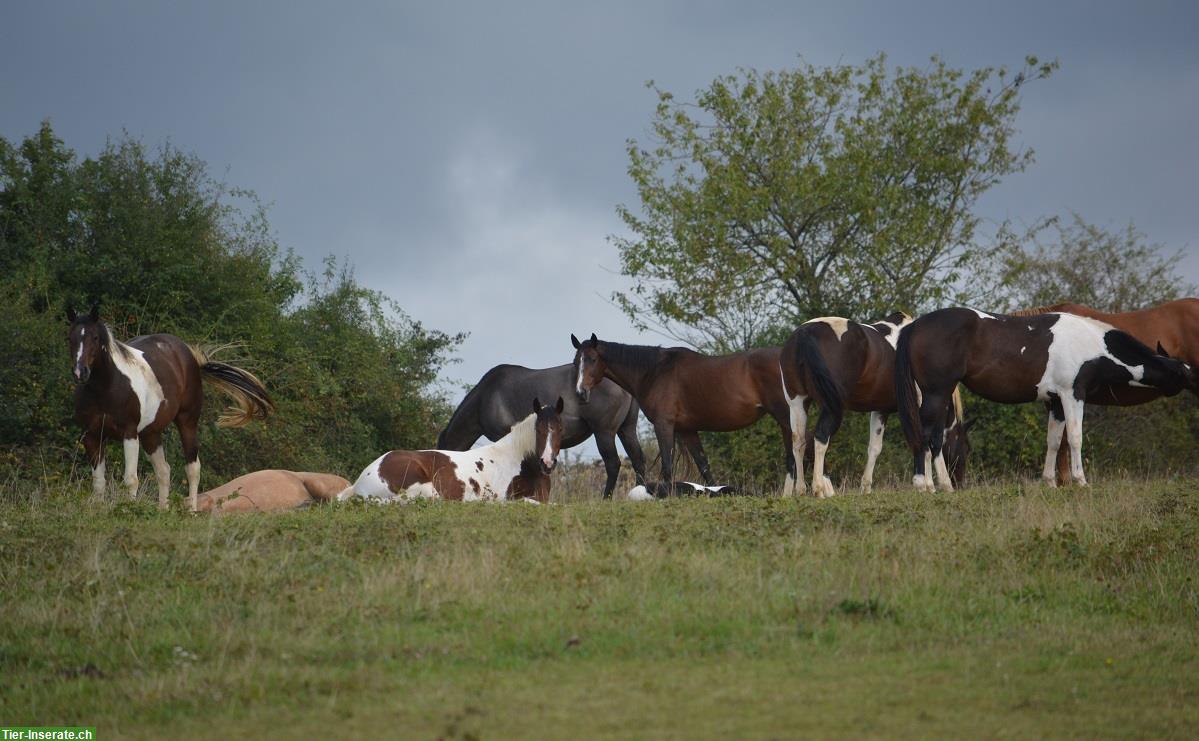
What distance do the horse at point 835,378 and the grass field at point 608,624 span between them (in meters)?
3.02

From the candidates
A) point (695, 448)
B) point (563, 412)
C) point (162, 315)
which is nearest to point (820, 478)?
point (695, 448)

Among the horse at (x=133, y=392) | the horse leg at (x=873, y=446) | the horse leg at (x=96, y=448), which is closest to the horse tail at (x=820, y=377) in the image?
the horse leg at (x=873, y=446)

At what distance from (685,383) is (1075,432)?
5018 mm

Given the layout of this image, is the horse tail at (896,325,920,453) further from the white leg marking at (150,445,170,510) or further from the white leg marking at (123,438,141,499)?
the white leg marking at (123,438,141,499)

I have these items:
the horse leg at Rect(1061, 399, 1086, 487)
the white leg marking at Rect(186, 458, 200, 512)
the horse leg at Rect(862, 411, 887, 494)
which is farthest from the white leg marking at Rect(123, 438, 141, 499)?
the horse leg at Rect(1061, 399, 1086, 487)

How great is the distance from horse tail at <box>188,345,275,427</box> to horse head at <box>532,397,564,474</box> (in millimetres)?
3373

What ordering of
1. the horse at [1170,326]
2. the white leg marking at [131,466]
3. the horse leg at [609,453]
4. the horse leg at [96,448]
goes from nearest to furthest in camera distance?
the white leg marking at [131,466] < the horse leg at [96,448] < the horse at [1170,326] < the horse leg at [609,453]

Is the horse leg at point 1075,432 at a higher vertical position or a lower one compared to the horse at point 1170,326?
lower

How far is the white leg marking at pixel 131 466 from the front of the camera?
43.2 ft

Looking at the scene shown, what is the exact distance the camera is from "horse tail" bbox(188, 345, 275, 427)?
1481 cm

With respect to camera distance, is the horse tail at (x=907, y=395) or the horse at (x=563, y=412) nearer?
the horse tail at (x=907, y=395)

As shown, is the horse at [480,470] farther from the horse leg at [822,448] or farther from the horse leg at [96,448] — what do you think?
the horse leg at [822,448]

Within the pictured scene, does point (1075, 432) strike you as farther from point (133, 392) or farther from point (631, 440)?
point (133, 392)

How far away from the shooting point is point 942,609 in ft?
26.4
